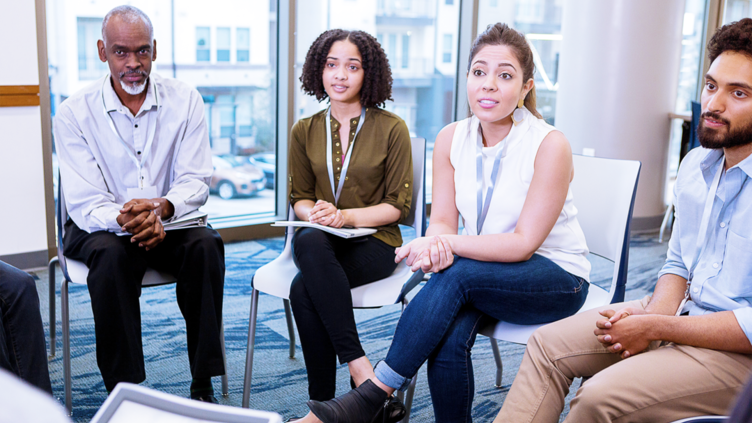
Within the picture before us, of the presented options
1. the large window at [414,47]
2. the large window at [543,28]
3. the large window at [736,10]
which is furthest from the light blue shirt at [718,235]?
the large window at [736,10]

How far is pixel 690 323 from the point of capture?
1.38m

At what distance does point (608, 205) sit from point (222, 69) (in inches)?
118

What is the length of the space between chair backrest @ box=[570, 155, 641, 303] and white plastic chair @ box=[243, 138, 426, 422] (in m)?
0.52

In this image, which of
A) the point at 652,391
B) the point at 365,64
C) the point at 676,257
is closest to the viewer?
the point at 652,391

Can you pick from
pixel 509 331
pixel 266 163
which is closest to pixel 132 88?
pixel 509 331

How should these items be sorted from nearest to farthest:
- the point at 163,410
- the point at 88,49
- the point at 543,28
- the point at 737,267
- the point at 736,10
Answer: the point at 163,410 < the point at 737,267 < the point at 88,49 < the point at 543,28 < the point at 736,10

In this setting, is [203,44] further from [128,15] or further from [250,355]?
[250,355]

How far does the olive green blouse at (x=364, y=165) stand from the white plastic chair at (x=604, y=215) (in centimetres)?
56

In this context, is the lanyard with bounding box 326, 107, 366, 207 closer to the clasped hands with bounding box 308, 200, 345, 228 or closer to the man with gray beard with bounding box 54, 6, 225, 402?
the clasped hands with bounding box 308, 200, 345, 228

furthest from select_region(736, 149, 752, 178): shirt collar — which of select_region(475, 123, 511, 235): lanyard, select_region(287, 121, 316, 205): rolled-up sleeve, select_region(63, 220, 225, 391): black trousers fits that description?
select_region(63, 220, 225, 391): black trousers

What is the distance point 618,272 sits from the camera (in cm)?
183

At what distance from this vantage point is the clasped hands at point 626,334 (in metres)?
1.42

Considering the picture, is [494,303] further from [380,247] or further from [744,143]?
[744,143]

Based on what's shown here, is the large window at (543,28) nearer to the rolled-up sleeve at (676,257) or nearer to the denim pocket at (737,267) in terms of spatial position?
the rolled-up sleeve at (676,257)
